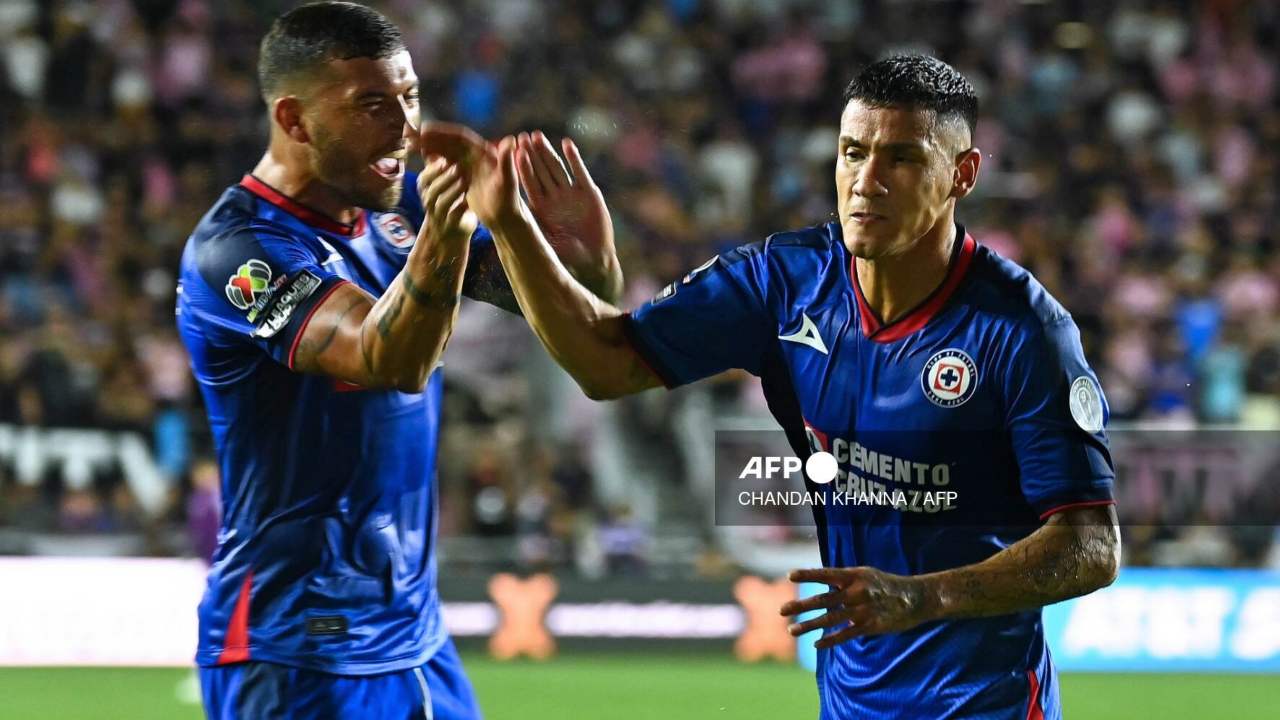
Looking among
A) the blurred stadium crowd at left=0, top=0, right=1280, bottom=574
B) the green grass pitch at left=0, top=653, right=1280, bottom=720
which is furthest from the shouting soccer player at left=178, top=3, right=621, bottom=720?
the green grass pitch at left=0, top=653, right=1280, bottom=720

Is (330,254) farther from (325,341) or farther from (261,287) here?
(325,341)

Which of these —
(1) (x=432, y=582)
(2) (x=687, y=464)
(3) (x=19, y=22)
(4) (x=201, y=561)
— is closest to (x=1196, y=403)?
(2) (x=687, y=464)

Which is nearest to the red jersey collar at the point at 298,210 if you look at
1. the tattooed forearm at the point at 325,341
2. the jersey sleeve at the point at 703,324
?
the tattooed forearm at the point at 325,341

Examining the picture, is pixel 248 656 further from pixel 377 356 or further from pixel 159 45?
pixel 159 45

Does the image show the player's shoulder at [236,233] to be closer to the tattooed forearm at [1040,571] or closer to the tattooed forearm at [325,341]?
the tattooed forearm at [325,341]

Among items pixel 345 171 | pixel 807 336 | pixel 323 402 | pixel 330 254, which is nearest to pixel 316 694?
pixel 323 402

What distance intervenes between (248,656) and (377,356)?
2.87ft

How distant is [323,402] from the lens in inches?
168

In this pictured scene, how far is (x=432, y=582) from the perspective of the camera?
4586 millimetres

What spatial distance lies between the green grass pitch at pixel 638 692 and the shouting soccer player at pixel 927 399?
611 centimetres

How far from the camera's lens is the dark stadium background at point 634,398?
10.3 metres

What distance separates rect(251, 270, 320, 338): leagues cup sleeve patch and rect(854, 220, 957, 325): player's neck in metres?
1.36

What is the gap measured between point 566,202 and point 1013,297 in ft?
4.07

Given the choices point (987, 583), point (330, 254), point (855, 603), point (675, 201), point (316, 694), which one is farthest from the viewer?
point (675, 201)
